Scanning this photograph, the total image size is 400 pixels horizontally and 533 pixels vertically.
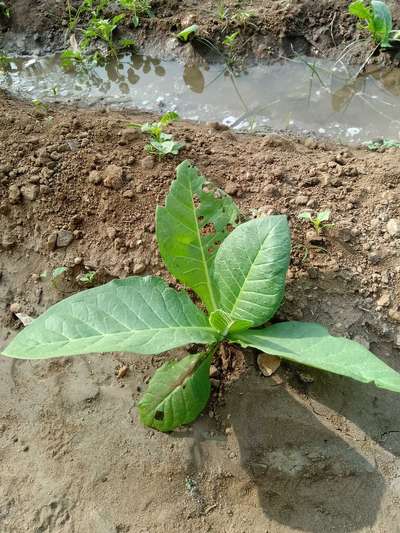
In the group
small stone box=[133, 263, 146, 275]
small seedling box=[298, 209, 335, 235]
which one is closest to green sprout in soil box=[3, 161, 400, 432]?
small stone box=[133, 263, 146, 275]

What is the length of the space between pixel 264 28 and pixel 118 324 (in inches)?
114

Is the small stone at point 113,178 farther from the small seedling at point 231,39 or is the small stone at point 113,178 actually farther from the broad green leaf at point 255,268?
the small seedling at point 231,39

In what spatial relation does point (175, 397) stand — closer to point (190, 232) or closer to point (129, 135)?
point (190, 232)

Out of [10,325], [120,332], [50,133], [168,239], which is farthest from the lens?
[50,133]

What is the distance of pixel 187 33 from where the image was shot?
11.0 ft

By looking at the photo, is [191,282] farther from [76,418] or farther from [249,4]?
[249,4]

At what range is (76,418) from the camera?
1659 millimetres

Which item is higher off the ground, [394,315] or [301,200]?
[301,200]

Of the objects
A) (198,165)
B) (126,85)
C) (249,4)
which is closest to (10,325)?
(198,165)

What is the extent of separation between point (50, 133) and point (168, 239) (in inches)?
47.3

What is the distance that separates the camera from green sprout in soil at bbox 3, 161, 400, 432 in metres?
1.30

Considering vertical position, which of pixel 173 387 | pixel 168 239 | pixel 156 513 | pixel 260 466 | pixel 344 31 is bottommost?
pixel 156 513

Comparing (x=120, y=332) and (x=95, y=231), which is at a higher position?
(x=120, y=332)

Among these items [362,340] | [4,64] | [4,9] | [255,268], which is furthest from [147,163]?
[4,9]
